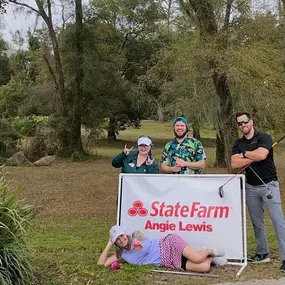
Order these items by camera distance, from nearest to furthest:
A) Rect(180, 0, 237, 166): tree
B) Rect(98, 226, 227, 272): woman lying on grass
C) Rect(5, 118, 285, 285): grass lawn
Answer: Rect(5, 118, 285, 285): grass lawn, Rect(98, 226, 227, 272): woman lying on grass, Rect(180, 0, 237, 166): tree

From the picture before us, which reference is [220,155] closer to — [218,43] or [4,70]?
[218,43]

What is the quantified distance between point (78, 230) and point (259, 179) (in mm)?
3931

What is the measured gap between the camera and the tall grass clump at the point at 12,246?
14.3ft

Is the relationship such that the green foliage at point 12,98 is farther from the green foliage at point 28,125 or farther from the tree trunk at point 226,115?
the tree trunk at point 226,115

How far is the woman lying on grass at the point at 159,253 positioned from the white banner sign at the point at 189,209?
21cm

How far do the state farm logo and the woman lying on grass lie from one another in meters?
0.38

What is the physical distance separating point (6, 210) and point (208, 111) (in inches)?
518

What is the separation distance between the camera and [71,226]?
9.05m

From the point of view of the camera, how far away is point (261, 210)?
5.91 m

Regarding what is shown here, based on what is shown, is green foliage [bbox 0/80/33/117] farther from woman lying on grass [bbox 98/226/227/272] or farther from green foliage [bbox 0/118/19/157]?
woman lying on grass [bbox 98/226/227/272]

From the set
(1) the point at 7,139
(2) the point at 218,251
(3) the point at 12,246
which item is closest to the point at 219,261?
(2) the point at 218,251

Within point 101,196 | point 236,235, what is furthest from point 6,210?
point 101,196

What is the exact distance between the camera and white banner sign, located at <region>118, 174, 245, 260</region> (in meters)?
5.86

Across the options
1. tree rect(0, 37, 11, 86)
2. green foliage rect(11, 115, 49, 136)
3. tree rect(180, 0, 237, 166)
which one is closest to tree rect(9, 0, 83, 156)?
green foliage rect(11, 115, 49, 136)
